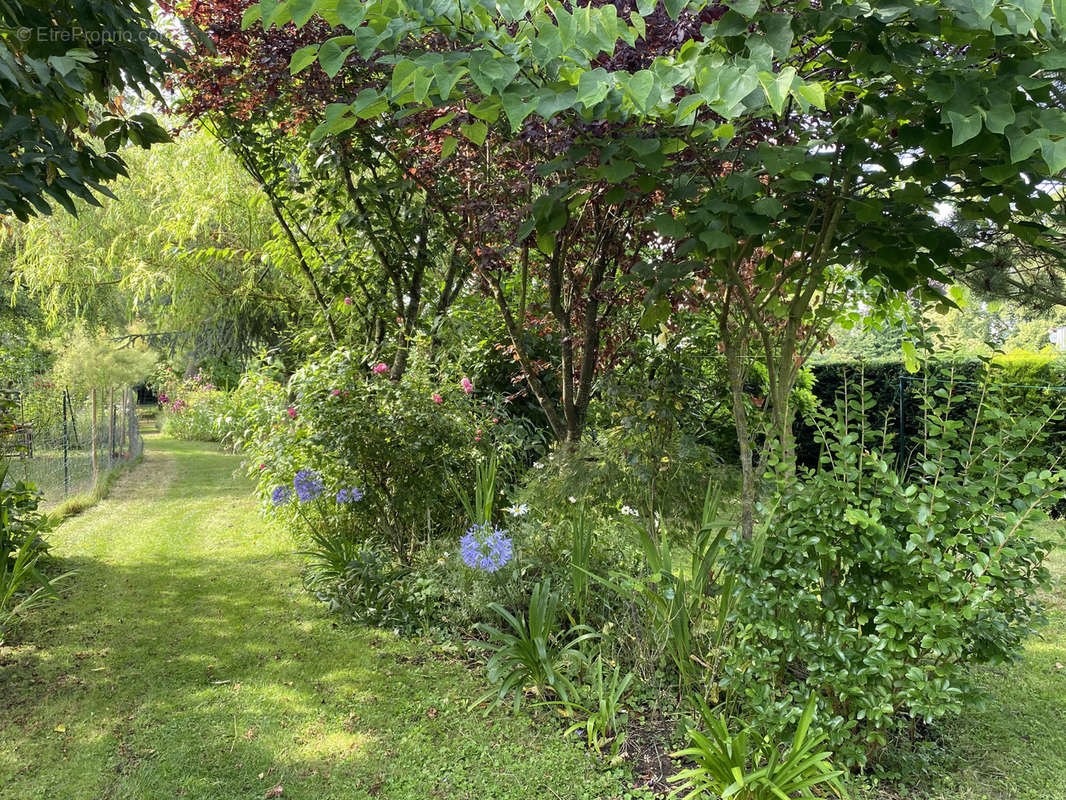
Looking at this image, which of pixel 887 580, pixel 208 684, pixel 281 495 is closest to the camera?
pixel 887 580

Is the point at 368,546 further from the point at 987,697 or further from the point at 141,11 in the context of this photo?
the point at 987,697

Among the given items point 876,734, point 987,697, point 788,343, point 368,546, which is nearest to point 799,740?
point 876,734

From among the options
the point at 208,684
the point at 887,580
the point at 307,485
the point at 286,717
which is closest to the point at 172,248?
the point at 307,485

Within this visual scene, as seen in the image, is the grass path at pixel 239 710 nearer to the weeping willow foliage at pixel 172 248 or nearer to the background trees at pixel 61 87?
the background trees at pixel 61 87

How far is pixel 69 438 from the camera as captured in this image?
868 centimetres

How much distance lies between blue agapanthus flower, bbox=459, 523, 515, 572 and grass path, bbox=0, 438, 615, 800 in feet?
1.59

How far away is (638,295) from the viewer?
3.68 meters

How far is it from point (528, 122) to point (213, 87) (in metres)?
2.35

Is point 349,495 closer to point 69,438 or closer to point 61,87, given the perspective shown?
point 61,87

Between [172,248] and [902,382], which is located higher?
[172,248]

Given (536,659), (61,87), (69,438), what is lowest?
(536,659)

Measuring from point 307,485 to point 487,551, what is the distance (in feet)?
4.18

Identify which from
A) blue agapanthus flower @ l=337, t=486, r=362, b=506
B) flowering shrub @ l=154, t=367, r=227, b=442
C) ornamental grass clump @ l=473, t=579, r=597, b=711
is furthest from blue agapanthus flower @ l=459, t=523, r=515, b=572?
flowering shrub @ l=154, t=367, r=227, b=442

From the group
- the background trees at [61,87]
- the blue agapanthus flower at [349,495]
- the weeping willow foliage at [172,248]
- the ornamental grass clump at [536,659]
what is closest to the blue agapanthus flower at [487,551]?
the ornamental grass clump at [536,659]
